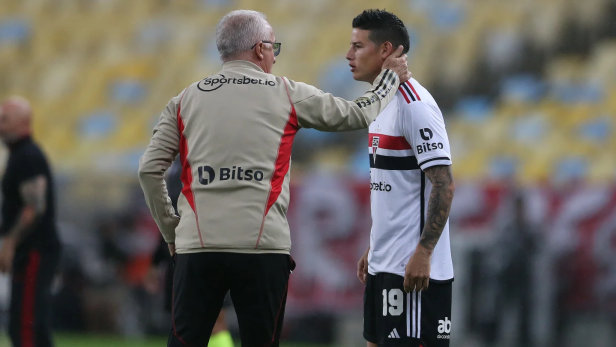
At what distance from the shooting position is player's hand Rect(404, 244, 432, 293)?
3566mm

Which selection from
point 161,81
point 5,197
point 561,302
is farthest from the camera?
point 161,81

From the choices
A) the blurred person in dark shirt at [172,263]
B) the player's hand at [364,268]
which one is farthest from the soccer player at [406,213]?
the blurred person in dark shirt at [172,263]

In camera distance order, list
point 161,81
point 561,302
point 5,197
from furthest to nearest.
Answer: point 161,81 < point 561,302 < point 5,197

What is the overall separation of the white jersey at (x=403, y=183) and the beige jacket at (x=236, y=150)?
0.29m

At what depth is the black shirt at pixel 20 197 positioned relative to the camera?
572 cm

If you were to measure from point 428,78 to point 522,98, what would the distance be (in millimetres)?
1196

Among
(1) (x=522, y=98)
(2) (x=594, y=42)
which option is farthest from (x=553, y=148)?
(2) (x=594, y=42)

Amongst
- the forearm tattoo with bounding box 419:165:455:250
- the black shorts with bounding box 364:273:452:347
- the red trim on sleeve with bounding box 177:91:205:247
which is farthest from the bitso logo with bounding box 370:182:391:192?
the red trim on sleeve with bounding box 177:91:205:247

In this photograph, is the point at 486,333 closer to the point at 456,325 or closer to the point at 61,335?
the point at 456,325

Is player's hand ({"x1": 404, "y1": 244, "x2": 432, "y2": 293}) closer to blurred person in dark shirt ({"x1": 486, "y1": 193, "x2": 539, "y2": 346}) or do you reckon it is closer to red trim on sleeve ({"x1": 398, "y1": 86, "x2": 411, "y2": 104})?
red trim on sleeve ({"x1": 398, "y1": 86, "x2": 411, "y2": 104})

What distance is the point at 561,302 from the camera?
25.0 ft

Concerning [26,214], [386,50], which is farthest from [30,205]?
[386,50]

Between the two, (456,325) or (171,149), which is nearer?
(171,149)

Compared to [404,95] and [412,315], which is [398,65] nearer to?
[404,95]
